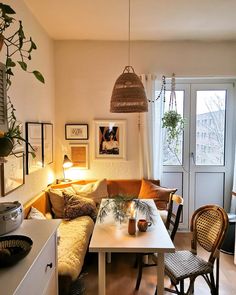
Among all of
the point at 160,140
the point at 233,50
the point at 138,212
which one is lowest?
the point at 138,212

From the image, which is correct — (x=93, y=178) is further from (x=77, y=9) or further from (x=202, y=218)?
(x=77, y=9)

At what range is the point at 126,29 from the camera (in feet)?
11.2

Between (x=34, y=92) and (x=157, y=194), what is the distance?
2046 mm

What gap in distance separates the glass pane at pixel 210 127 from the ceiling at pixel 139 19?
85 cm

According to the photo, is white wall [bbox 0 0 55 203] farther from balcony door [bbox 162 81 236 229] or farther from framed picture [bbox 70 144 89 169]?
balcony door [bbox 162 81 236 229]

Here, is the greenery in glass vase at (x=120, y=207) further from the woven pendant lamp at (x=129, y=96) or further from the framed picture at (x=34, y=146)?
the framed picture at (x=34, y=146)

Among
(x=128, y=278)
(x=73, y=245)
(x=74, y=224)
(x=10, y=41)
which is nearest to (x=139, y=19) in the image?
(x=10, y=41)

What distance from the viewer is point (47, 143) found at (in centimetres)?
349

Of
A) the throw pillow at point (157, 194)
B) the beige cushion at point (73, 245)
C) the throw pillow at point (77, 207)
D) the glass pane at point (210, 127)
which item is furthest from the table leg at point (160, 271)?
the glass pane at point (210, 127)

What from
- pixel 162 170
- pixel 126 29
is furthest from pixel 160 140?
pixel 126 29

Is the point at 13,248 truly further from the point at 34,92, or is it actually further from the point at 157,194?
the point at 157,194

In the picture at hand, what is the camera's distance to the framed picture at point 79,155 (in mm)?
3992

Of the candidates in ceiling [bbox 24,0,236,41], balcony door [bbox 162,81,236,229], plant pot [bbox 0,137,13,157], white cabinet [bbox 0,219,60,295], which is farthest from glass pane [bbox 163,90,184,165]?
plant pot [bbox 0,137,13,157]

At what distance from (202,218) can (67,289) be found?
133cm
